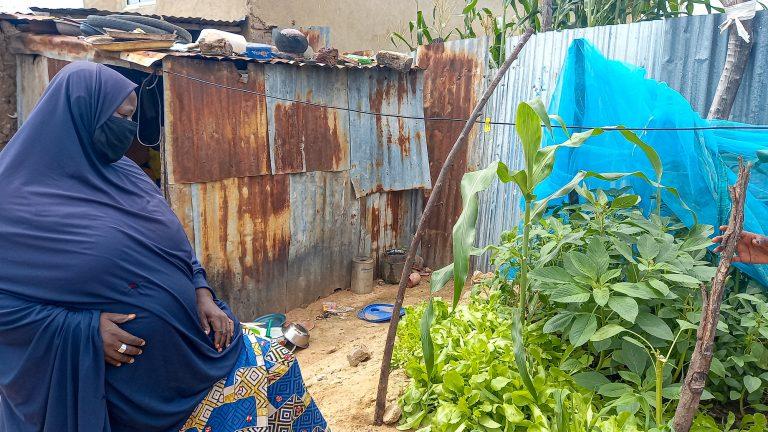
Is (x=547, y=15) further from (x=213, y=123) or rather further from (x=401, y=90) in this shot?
(x=213, y=123)

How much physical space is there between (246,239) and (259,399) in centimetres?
346

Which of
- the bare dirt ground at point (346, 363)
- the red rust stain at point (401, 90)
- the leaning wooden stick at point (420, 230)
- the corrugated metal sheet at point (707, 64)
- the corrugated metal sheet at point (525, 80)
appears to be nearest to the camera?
the leaning wooden stick at point (420, 230)

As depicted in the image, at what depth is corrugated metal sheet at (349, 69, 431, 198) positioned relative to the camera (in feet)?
20.9

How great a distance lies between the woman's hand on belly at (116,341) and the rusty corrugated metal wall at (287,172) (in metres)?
3.12

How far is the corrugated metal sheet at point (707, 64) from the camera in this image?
12.0 ft

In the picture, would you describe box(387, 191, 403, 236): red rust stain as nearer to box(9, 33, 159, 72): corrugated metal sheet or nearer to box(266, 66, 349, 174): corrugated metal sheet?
box(266, 66, 349, 174): corrugated metal sheet

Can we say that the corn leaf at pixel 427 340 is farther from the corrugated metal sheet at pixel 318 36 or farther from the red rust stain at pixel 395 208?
the corrugated metal sheet at pixel 318 36

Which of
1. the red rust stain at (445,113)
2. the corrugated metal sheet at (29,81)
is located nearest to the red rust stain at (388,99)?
the red rust stain at (445,113)

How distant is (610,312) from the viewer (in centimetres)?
264

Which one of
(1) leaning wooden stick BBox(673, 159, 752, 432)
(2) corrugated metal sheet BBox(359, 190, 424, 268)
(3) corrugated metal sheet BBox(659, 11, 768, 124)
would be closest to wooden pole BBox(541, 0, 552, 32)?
(3) corrugated metal sheet BBox(659, 11, 768, 124)

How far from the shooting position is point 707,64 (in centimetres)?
392

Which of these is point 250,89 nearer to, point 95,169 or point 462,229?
point 95,169

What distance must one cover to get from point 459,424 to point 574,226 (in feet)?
4.20

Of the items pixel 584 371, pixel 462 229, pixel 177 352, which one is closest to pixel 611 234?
pixel 584 371
